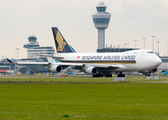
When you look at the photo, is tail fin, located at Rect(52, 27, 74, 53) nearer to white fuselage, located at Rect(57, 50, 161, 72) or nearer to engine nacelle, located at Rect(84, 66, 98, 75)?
white fuselage, located at Rect(57, 50, 161, 72)

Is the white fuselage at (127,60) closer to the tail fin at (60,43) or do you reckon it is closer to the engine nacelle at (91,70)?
the engine nacelle at (91,70)

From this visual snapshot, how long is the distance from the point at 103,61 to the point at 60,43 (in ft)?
49.3

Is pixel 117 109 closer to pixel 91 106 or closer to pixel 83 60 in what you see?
pixel 91 106

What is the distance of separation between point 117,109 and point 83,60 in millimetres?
63938

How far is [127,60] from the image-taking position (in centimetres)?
7744

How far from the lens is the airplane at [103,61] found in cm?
7638

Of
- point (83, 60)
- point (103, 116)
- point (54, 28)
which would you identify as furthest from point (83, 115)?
point (54, 28)

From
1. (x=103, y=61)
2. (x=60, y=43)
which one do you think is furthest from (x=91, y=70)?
(x=60, y=43)

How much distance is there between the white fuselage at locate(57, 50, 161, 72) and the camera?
75625mm

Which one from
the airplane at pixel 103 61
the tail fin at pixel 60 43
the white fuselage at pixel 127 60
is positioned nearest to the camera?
the white fuselage at pixel 127 60

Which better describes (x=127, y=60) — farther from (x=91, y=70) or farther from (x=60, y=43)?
(x=60, y=43)

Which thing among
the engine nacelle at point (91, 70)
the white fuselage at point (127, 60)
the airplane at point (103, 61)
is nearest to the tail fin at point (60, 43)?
the airplane at point (103, 61)

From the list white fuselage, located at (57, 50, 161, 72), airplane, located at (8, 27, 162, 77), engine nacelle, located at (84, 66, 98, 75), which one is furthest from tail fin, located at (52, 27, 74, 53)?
engine nacelle, located at (84, 66, 98, 75)

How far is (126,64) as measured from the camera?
255 feet
